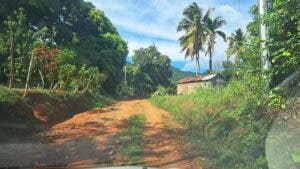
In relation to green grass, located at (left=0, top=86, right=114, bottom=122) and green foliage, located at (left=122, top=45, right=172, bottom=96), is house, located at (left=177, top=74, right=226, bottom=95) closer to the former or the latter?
green foliage, located at (left=122, top=45, right=172, bottom=96)

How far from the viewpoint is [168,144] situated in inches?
585

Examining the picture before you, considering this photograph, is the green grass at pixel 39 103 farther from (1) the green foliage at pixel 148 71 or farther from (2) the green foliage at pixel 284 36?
(1) the green foliage at pixel 148 71

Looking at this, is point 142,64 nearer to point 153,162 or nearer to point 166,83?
point 166,83

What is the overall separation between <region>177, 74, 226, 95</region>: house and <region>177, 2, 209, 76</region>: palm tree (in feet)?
7.77

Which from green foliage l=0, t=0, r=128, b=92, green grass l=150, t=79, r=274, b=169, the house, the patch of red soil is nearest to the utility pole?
green grass l=150, t=79, r=274, b=169

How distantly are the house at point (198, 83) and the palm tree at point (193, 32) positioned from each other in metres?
2.37

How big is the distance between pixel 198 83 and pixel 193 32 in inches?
293

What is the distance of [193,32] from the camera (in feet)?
189

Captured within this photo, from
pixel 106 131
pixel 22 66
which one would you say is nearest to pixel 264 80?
pixel 106 131

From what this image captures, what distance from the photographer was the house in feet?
186

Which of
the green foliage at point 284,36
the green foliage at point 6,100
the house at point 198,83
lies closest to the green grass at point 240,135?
the green foliage at point 284,36

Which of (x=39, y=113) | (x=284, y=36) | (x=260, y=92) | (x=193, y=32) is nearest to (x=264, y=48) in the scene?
(x=284, y=36)

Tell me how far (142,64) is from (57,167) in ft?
249

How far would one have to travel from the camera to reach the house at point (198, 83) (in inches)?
2231
